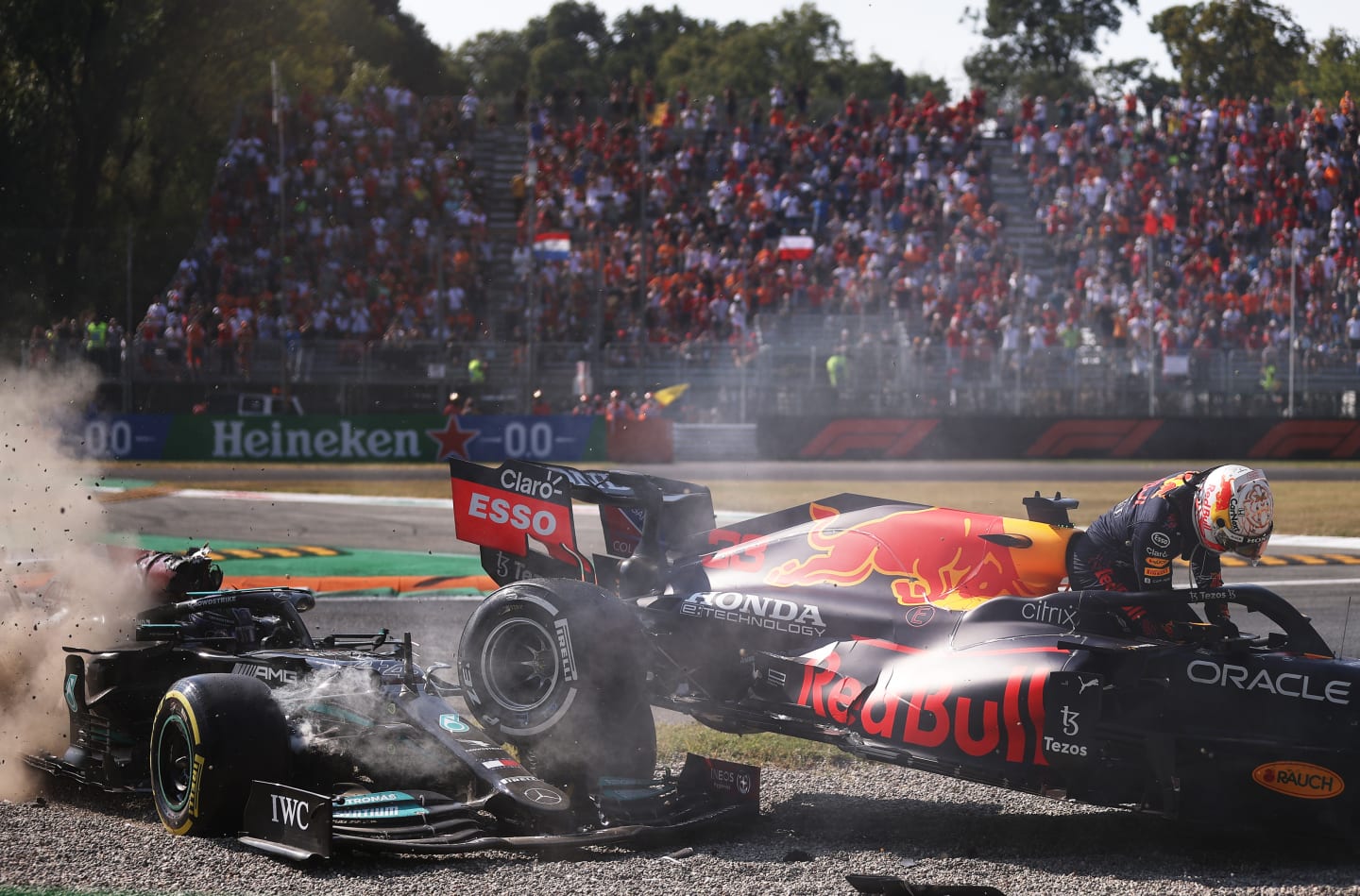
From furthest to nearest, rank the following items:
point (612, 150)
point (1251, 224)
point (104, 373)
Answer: point (612, 150) < point (1251, 224) < point (104, 373)

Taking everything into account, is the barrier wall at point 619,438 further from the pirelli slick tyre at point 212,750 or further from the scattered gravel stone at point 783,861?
the scattered gravel stone at point 783,861

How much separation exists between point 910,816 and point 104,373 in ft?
71.6

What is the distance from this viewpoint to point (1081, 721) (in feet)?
17.6

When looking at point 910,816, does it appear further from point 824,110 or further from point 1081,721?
point 824,110

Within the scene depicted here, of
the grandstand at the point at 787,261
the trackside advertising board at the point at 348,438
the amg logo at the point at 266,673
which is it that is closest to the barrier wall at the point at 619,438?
the trackside advertising board at the point at 348,438

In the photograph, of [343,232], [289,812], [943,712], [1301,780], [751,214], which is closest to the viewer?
[1301,780]

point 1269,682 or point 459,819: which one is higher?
point 1269,682

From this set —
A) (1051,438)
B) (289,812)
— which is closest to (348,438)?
(1051,438)

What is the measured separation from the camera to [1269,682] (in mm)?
5312

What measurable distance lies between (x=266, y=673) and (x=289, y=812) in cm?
98

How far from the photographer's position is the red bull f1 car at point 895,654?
5.28m

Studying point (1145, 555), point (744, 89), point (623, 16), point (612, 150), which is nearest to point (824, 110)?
point (612, 150)

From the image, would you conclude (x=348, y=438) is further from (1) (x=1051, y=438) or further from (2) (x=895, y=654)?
(2) (x=895, y=654)

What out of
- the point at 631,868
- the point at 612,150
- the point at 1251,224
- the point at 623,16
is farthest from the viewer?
the point at 623,16
